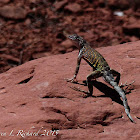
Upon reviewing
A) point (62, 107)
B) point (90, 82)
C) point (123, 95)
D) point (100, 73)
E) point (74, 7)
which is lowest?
point (62, 107)

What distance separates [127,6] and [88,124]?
913cm

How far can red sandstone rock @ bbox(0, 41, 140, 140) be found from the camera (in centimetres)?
447

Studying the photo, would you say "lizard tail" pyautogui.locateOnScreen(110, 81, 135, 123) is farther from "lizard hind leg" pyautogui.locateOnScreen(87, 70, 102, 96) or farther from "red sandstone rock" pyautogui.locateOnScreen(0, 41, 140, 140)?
"lizard hind leg" pyautogui.locateOnScreen(87, 70, 102, 96)

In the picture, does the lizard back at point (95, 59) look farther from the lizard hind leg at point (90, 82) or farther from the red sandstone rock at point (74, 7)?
the red sandstone rock at point (74, 7)

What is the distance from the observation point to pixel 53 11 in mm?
11422

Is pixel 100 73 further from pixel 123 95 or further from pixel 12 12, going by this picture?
pixel 12 12

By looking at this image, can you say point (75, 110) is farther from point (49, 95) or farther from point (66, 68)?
point (66, 68)

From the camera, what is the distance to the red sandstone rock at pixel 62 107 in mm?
4473

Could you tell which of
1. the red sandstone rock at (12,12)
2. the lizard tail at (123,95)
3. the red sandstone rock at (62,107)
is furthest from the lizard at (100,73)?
the red sandstone rock at (12,12)

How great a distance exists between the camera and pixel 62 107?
4.75 m

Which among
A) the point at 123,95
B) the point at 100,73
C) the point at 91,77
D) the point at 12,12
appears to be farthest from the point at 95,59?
the point at 12,12

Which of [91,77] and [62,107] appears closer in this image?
[62,107]

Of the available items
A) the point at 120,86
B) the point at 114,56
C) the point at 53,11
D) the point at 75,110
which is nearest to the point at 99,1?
the point at 53,11

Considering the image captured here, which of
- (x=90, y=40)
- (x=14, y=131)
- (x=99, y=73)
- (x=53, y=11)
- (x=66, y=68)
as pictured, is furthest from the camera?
(x=53, y=11)
